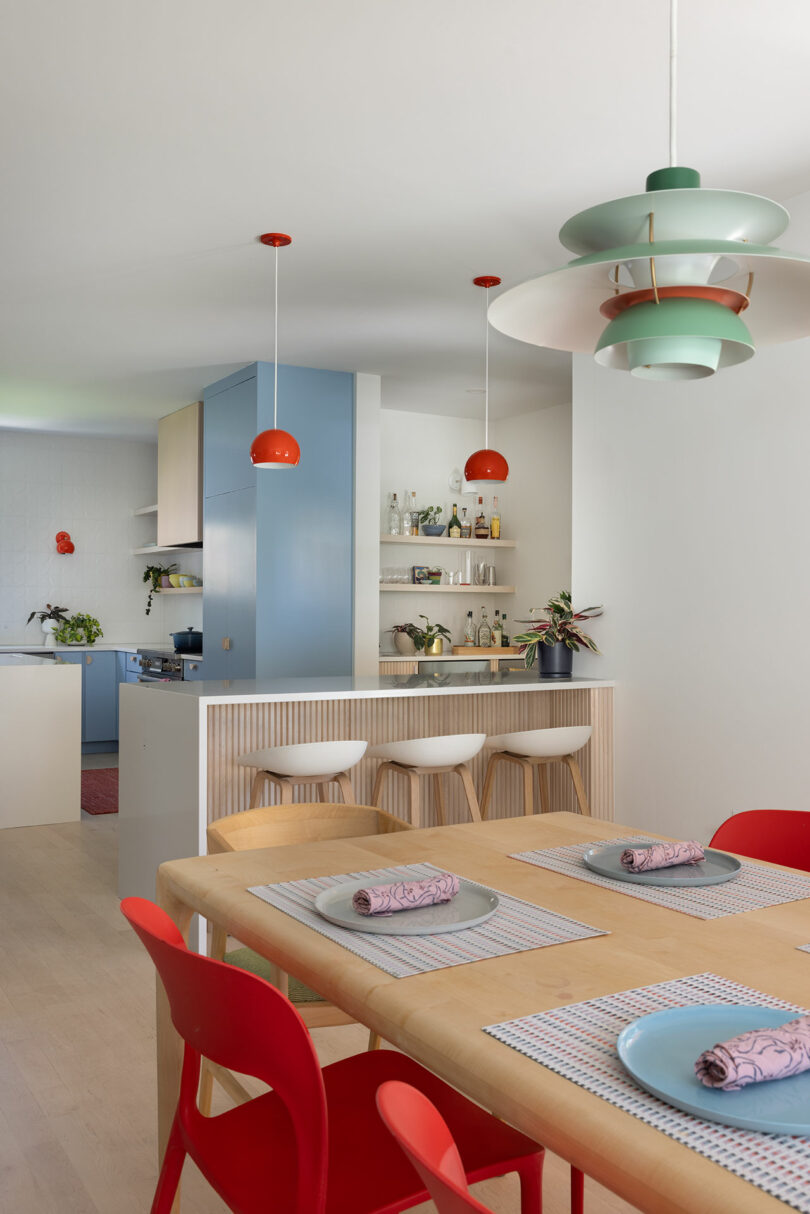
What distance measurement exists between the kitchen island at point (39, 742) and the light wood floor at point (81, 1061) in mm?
1199

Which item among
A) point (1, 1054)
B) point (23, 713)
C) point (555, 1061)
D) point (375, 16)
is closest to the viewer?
point (555, 1061)

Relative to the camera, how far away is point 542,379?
6.27m

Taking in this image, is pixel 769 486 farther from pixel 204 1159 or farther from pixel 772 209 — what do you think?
pixel 204 1159

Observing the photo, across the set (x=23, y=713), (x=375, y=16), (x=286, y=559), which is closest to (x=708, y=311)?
(x=375, y=16)

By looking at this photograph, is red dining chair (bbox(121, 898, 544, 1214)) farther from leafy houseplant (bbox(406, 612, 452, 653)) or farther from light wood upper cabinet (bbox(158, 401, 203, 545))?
light wood upper cabinet (bbox(158, 401, 203, 545))

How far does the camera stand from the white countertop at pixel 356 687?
369 centimetres

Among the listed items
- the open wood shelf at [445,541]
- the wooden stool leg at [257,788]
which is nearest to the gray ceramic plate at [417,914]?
the wooden stool leg at [257,788]

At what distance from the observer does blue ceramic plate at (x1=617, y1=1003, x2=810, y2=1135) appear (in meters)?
Result: 0.94

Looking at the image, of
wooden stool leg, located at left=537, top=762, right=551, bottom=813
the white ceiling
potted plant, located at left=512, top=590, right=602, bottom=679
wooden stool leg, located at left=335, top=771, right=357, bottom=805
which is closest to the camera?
the white ceiling

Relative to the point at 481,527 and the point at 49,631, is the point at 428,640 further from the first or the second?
the point at 49,631

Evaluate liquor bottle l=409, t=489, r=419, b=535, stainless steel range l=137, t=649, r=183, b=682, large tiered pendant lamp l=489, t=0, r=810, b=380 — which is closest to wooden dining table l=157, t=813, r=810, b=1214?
large tiered pendant lamp l=489, t=0, r=810, b=380

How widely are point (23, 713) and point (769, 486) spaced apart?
13.7 feet

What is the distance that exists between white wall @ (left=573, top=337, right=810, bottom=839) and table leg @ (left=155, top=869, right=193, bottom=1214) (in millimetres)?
2565

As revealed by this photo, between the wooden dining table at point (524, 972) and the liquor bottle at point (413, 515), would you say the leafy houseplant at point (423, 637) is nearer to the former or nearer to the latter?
the liquor bottle at point (413, 515)
